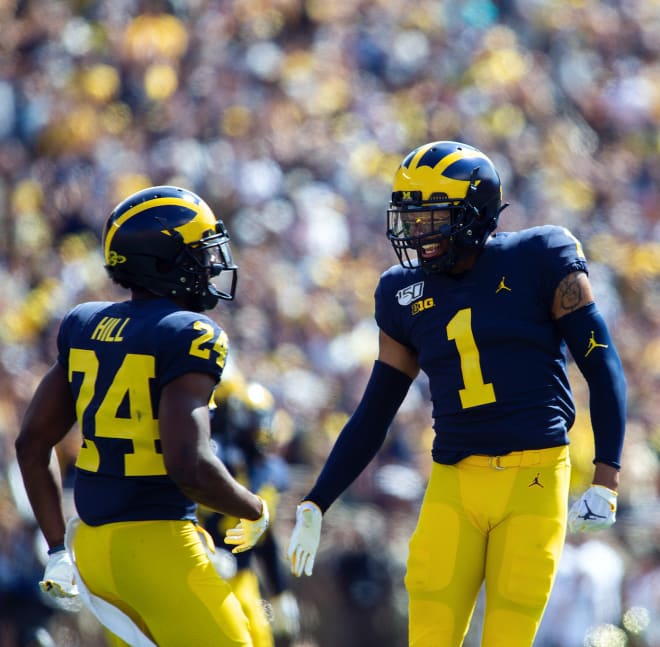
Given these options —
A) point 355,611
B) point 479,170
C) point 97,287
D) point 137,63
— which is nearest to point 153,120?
point 137,63

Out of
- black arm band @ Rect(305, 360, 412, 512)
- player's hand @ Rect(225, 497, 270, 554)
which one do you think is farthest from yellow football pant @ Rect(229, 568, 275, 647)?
player's hand @ Rect(225, 497, 270, 554)

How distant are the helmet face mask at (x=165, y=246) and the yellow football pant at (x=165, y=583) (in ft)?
2.29

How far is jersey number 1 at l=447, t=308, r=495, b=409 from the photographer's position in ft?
12.0

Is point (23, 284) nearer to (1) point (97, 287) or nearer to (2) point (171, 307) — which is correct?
(1) point (97, 287)

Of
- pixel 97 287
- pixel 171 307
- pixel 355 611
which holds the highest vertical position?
pixel 171 307

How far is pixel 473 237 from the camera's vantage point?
375cm

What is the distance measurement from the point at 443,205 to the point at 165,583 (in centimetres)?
139

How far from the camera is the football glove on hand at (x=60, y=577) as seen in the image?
3605 millimetres

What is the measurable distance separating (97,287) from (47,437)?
4.52 meters

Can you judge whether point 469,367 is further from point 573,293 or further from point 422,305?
point 573,293

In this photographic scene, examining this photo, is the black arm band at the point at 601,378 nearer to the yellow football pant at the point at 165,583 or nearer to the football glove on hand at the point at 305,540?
the football glove on hand at the point at 305,540

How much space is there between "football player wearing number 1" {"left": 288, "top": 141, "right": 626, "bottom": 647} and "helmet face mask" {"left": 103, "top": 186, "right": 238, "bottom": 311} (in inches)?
24.5

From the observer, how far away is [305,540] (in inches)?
152

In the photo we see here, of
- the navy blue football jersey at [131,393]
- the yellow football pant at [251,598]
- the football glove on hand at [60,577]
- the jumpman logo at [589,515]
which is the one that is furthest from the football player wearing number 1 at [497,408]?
the yellow football pant at [251,598]
